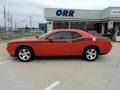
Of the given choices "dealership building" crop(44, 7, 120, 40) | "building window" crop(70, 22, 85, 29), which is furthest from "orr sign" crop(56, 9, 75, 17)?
"building window" crop(70, 22, 85, 29)

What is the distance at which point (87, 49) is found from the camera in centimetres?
970

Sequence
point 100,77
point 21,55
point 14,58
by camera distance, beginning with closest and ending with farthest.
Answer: point 100,77, point 21,55, point 14,58

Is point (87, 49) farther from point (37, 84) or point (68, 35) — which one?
point (37, 84)

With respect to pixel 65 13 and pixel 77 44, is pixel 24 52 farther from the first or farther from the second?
pixel 65 13

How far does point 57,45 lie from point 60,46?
151 mm

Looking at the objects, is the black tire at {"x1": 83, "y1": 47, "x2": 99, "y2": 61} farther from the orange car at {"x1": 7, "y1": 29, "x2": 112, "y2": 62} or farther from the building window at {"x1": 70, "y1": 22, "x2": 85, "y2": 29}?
the building window at {"x1": 70, "y1": 22, "x2": 85, "y2": 29}

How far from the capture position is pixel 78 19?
102 feet

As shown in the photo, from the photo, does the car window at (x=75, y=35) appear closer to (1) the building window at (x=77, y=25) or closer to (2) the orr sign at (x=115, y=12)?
(2) the orr sign at (x=115, y=12)

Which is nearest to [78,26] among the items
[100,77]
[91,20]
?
[91,20]

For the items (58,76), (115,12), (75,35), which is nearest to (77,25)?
(115,12)

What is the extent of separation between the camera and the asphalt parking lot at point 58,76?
5727 millimetres

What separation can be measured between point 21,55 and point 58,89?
14.1 ft

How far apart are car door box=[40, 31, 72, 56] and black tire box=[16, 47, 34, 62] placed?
0.55m

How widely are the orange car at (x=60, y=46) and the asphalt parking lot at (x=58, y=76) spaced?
0.66m
